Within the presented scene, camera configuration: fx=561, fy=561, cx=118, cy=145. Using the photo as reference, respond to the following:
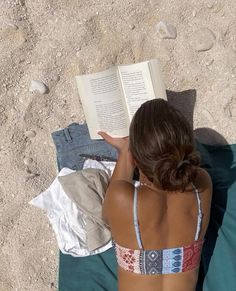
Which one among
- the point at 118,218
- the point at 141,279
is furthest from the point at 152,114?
the point at 141,279

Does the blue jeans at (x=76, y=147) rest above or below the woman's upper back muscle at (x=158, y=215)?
above

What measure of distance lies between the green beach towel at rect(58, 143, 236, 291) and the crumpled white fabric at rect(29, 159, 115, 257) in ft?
0.16

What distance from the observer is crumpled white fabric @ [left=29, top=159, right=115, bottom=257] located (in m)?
2.22

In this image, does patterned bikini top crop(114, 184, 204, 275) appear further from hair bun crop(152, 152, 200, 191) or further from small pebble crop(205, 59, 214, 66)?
small pebble crop(205, 59, 214, 66)

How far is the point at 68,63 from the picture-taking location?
7.90ft

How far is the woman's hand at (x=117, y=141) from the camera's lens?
219cm

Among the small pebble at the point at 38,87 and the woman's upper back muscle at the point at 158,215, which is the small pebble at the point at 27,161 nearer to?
the small pebble at the point at 38,87

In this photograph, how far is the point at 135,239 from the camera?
6.09 ft

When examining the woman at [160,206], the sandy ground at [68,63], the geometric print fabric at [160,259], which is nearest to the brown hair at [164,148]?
the woman at [160,206]

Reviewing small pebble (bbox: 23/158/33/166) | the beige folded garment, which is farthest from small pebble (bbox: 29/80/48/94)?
the beige folded garment

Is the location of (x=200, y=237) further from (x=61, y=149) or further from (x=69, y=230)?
(x=61, y=149)

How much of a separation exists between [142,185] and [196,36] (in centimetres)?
85

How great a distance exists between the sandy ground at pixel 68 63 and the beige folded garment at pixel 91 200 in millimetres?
212

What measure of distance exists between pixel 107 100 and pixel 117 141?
17cm
